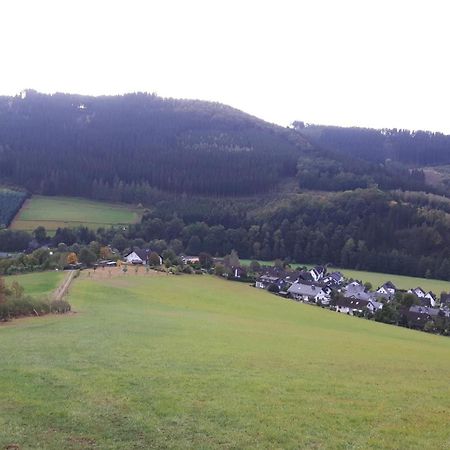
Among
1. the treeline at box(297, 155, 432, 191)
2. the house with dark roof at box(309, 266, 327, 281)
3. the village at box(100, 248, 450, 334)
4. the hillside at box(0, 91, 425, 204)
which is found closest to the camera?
the village at box(100, 248, 450, 334)

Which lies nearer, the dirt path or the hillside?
the dirt path

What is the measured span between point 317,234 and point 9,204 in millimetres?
65520

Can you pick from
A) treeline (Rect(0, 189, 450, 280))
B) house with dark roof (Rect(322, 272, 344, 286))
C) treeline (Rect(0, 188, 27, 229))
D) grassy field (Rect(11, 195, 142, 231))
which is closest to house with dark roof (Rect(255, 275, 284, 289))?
house with dark roof (Rect(322, 272, 344, 286))

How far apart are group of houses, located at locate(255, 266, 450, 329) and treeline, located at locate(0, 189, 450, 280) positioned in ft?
44.3

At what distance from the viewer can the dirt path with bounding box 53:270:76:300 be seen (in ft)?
152

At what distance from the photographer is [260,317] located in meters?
49.5

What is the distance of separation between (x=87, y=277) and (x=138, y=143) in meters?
131

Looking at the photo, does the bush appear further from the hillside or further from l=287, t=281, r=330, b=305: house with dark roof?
the hillside

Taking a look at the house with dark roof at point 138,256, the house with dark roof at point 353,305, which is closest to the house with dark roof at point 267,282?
the house with dark roof at point 353,305

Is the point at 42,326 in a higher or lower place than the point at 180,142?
lower

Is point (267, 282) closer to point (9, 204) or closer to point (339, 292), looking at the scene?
point (339, 292)

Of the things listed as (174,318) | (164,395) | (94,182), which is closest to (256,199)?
(94,182)

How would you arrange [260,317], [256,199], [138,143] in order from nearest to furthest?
[260,317]
[256,199]
[138,143]

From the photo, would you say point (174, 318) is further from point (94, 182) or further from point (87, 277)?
point (94, 182)
